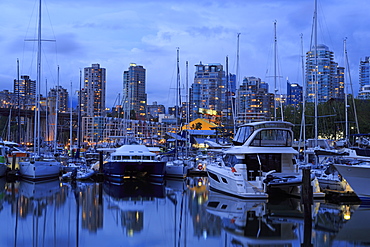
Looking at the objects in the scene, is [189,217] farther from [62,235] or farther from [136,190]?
[136,190]

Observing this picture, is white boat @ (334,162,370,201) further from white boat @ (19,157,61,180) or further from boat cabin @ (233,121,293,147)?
white boat @ (19,157,61,180)

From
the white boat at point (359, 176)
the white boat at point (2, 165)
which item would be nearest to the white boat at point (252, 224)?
the white boat at point (359, 176)

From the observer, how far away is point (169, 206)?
26.9m

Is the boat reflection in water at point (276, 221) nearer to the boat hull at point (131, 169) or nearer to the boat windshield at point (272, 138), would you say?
the boat windshield at point (272, 138)

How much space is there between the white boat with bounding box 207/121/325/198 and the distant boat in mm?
10120

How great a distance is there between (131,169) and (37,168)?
24.7ft

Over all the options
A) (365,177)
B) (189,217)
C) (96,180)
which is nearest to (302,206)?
(365,177)

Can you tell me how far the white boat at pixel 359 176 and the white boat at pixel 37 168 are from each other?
23.7m

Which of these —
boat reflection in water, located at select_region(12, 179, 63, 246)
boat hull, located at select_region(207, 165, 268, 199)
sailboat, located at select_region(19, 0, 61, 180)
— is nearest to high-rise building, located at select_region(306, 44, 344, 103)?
sailboat, located at select_region(19, 0, 61, 180)

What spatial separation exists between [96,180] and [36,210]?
52.7 feet

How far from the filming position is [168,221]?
22438 millimetres

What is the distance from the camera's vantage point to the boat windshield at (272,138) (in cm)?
2891

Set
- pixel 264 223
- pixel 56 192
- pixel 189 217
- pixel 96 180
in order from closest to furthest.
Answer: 1. pixel 264 223
2. pixel 189 217
3. pixel 56 192
4. pixel 96 180

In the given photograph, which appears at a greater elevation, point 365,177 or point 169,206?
point 365,177
